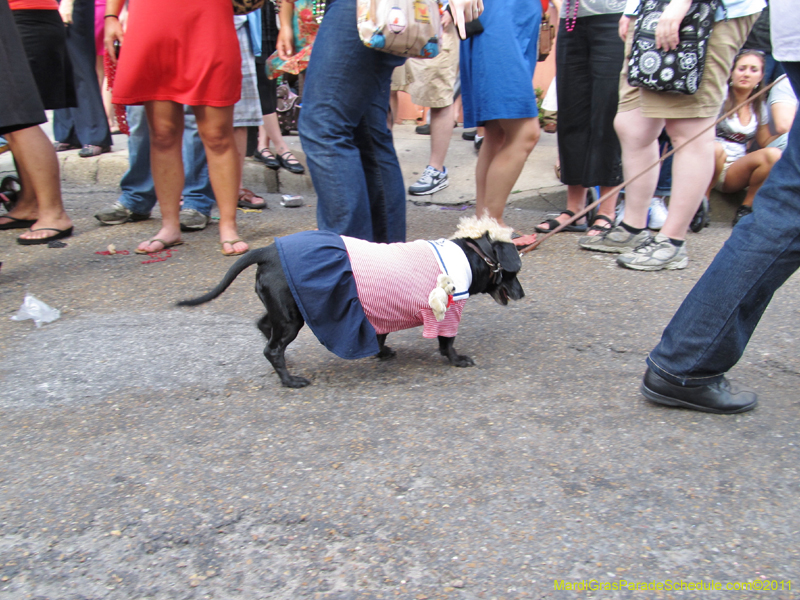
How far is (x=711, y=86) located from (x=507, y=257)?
5.27ft

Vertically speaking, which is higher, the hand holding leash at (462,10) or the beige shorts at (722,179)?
the hand holding leash at (462,10)

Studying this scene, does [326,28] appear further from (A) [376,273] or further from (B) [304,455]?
(B) [304,455]

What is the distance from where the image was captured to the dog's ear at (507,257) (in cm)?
251

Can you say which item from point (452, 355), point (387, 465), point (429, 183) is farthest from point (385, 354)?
point (429, 183)

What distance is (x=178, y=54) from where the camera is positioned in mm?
3660

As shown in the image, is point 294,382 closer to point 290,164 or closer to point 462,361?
point 462,361

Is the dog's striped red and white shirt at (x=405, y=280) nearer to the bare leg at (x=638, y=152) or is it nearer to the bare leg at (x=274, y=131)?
the bare leg at (x=638, y=152)

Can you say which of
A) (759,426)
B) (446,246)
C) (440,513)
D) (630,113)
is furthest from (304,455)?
(630,113)

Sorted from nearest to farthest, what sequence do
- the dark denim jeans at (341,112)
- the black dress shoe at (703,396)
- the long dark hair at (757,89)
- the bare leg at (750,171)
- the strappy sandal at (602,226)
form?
the black dress shoe at (703,396) → the dark denim jeans at (341,112) → the strappy sandal at (602,226) → the bare leg at (750,171) → the long dark hair at (757,89)

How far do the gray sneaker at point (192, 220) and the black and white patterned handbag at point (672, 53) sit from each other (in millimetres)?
2841

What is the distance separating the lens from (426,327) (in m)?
2.41

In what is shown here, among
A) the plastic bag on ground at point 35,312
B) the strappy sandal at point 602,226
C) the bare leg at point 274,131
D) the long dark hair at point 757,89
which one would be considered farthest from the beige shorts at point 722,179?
the plastic bag on ground at point 35,312

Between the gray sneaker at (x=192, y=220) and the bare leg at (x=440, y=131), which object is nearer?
the gray sneaker at (x=192, y=220)

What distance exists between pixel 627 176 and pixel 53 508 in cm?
338
